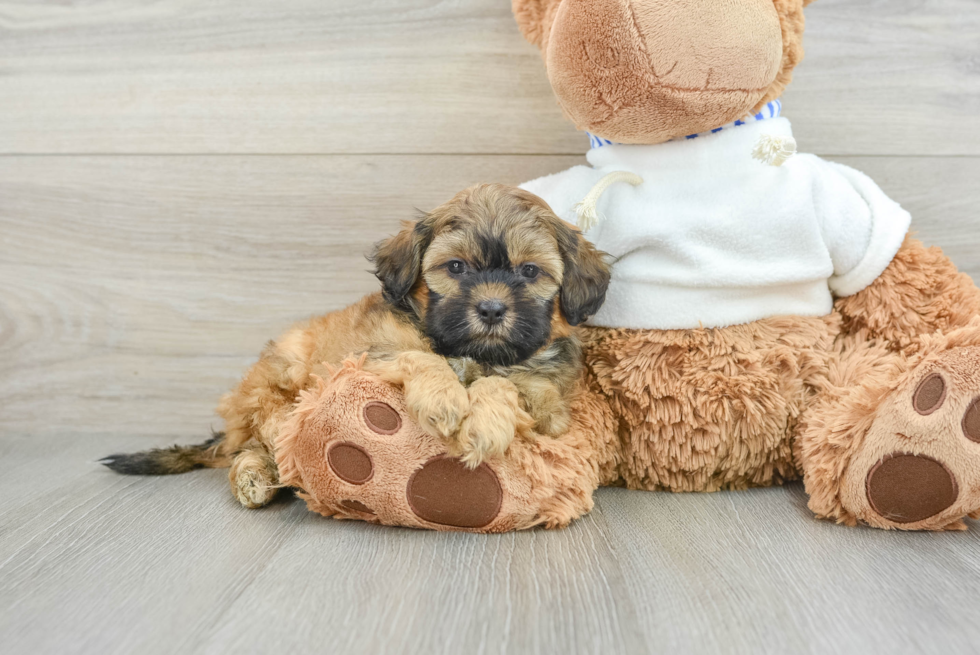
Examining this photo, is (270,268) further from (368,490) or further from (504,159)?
(368,490)

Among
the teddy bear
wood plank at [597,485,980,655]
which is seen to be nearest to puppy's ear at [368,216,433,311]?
the teddy bear

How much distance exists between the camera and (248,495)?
62.4 inches

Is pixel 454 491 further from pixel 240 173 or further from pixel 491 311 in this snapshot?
pixel 240 173

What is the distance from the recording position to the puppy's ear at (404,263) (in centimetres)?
147

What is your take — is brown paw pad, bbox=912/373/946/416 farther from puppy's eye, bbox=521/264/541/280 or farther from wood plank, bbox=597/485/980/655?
puppy's eye, bbox=521/264/541/280

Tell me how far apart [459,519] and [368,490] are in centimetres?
19

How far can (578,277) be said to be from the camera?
1444mm

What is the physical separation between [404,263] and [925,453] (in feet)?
3.53

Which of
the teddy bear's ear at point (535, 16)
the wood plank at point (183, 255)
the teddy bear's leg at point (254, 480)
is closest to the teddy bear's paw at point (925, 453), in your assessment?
the wood plank at point (183, 255)

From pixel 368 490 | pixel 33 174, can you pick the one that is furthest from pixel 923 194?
pixel 33 174

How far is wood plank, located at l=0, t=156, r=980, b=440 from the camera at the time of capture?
203cm

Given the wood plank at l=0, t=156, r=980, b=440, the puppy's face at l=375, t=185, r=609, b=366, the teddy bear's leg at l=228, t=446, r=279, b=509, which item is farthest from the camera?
the wood plank at l=0, t=156, r=980, b=440

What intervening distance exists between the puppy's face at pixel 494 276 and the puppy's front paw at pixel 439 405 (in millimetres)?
127

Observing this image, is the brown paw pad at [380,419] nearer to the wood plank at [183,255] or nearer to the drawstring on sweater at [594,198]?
the drawstring on sweater at [594,198]
